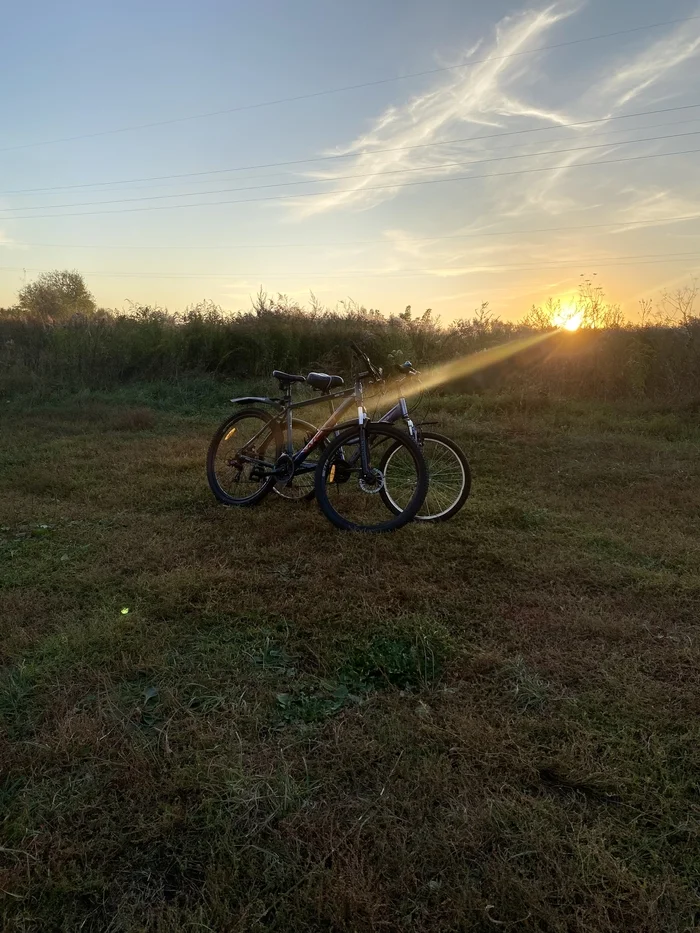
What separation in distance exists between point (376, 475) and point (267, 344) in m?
8.45

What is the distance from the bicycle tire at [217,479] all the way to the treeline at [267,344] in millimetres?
5535

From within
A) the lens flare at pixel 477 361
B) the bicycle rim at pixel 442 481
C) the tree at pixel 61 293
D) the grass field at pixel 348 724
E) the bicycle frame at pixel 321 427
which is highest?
the tree at pixel 61 293

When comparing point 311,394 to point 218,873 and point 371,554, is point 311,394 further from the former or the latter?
point 218,873

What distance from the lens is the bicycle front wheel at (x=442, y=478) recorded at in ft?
13.9

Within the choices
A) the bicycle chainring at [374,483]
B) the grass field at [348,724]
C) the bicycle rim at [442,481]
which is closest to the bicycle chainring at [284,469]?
the grass field at [348,724]

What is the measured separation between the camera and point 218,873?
1.58 m

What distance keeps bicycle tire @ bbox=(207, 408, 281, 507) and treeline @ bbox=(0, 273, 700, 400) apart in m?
5.53

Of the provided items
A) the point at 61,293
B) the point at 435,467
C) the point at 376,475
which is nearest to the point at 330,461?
the point at 376,475

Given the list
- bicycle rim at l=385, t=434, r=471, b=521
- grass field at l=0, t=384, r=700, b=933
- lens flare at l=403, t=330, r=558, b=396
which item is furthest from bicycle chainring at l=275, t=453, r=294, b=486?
lens flare at l=403, t=330, r=558, b=396

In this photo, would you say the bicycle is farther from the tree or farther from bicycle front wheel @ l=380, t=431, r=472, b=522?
the tree

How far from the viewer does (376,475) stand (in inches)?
162

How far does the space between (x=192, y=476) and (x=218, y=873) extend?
429 cm

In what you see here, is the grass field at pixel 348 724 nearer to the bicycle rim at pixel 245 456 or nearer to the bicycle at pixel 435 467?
the bicycle at pixel 435 467

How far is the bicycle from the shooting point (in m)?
4.21
